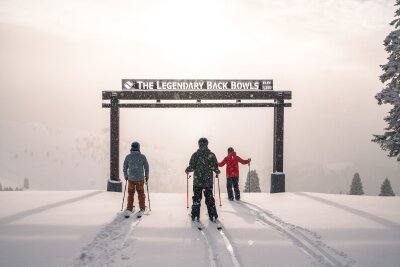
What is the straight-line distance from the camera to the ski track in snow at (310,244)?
6203 mm

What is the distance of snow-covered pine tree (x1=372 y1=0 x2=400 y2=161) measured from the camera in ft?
45.4

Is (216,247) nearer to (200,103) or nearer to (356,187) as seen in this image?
(200,103)

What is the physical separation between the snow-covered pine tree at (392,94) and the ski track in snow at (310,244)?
6.97 metres

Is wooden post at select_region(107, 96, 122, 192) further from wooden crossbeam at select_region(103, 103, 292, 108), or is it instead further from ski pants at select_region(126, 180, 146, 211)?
ski pants at select_region(126, 180, 146, 211)

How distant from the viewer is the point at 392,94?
45.4 feet

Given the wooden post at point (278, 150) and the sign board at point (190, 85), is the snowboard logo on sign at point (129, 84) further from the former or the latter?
the wooden post at point (278, 150)

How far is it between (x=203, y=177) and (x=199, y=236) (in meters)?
1.94

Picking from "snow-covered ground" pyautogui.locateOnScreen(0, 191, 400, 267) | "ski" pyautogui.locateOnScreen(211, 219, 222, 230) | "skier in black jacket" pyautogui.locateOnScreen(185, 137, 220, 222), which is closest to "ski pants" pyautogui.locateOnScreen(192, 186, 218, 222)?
"skier in black jacket" pyautogui.locateOnScreen(185, 137, 220, 222)

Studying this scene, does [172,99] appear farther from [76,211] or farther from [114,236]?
[114,236]

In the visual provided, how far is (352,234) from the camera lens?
26.0ft

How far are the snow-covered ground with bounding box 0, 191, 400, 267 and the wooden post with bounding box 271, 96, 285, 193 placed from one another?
425cm

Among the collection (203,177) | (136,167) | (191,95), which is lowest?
(203,177)

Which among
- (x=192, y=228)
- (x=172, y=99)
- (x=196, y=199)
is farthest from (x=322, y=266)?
(x=172, y=99)

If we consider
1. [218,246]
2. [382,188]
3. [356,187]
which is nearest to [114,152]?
[218,246]
